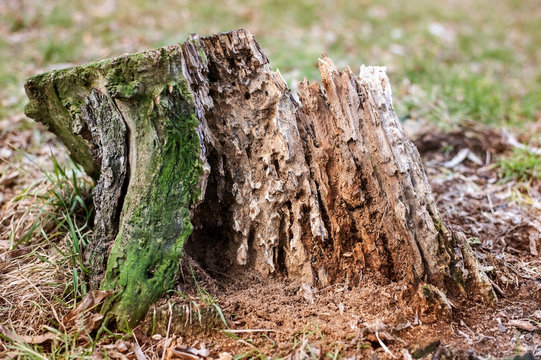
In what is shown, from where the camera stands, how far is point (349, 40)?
289 inches

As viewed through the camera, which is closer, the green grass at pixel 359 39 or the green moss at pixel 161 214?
the green moss at pixel 161 214

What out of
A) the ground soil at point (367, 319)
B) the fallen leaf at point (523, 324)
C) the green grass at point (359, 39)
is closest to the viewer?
the ground soil at point (367, 319)

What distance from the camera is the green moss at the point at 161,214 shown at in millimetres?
2107

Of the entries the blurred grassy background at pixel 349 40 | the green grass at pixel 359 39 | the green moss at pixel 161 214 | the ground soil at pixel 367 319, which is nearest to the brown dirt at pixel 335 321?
the ground soil at pixel 367 319

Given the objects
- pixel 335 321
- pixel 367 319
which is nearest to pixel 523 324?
pixel 367 319

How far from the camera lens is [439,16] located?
27.9 ft

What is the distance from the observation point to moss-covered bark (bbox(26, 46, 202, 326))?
2104mm

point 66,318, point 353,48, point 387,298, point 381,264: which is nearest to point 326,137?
point 381,264

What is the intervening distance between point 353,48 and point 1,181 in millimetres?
5458


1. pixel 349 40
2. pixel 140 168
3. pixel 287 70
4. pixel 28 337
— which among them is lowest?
pixel 28 337

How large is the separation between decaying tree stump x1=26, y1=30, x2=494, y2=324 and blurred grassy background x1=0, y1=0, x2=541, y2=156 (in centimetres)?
218

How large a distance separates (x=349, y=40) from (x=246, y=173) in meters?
5.66

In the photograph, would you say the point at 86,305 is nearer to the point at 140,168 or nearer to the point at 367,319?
the point at 140,168

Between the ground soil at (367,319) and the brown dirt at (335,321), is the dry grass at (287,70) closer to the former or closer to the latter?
the brown dirt at (335,321)
